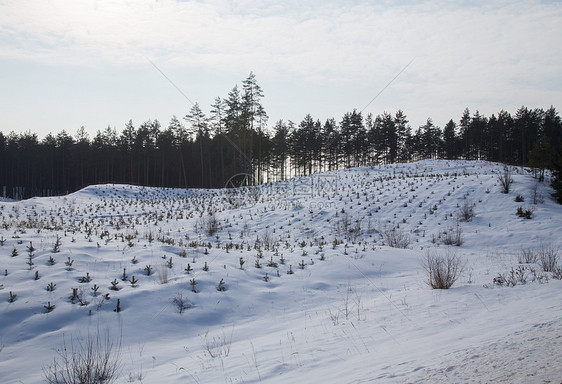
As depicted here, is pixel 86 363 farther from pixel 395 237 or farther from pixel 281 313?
pixel 395 237

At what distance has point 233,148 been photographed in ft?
165

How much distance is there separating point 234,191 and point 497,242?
23813mm

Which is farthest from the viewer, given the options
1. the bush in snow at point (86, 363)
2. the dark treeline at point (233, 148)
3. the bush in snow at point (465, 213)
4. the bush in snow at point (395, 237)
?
the dark treeline at point (233, 148)

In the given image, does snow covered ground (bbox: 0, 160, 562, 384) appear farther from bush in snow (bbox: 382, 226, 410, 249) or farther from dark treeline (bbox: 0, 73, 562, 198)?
dark treeline (bbox: 0, 73, 562, 198)

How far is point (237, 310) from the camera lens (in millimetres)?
5691

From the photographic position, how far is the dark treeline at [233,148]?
180 feet

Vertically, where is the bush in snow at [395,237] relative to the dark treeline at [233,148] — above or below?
below

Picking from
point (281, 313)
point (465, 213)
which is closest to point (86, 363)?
point (281, 313)

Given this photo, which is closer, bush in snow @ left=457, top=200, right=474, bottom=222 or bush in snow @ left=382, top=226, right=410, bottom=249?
bush in snow @ left=382, top=226, right=410, bottom=249

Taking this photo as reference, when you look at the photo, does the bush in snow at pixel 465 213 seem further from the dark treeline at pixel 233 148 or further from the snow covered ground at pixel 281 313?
the dark treeline at pixel 233 148

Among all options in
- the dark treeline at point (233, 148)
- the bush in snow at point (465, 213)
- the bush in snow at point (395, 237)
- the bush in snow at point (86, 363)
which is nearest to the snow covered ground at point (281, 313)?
the bush in snow at point (86, 363)

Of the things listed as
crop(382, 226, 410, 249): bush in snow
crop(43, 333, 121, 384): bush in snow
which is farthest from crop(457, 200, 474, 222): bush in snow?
crop(43, 333, 121, 384): bush in snow

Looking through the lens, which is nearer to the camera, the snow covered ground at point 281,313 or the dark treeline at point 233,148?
the snow covered ground at point 281,313

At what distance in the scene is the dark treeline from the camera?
55.0 meters
